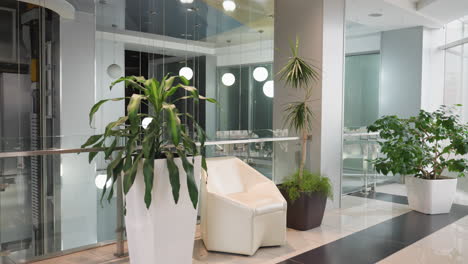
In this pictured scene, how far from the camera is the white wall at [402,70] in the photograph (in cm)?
847

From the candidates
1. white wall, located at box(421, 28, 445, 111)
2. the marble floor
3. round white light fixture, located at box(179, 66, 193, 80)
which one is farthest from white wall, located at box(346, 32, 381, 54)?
round white light fixture, located at box(179, 66, 193, 80)

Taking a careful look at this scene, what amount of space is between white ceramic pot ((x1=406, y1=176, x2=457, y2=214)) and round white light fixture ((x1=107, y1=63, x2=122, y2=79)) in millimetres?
4223

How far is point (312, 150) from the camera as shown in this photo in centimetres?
566

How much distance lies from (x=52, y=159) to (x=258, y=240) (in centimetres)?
198

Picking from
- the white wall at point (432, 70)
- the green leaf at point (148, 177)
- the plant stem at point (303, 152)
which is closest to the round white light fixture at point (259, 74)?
the plant stem at point (303, 152)

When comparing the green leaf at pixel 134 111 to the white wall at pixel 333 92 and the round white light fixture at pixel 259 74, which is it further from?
the round white light fixture at pixel 259 74

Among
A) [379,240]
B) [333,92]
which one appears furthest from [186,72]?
[379,240]

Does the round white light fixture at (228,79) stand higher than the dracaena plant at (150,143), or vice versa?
the round white light fixture at (228,79)

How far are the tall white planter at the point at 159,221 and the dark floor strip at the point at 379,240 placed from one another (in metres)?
1.07

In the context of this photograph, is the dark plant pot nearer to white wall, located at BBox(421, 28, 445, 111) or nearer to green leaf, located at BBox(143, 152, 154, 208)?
green leaf, located at BBox(143, 152, 154, 208)

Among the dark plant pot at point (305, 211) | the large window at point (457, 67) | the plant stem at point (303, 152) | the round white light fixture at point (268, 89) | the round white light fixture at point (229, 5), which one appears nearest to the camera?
the dark plant pot at point (305, 211)

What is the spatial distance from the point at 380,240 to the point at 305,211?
85cm

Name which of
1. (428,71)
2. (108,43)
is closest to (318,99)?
(108,43)

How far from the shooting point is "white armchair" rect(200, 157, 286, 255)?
3.91 m
